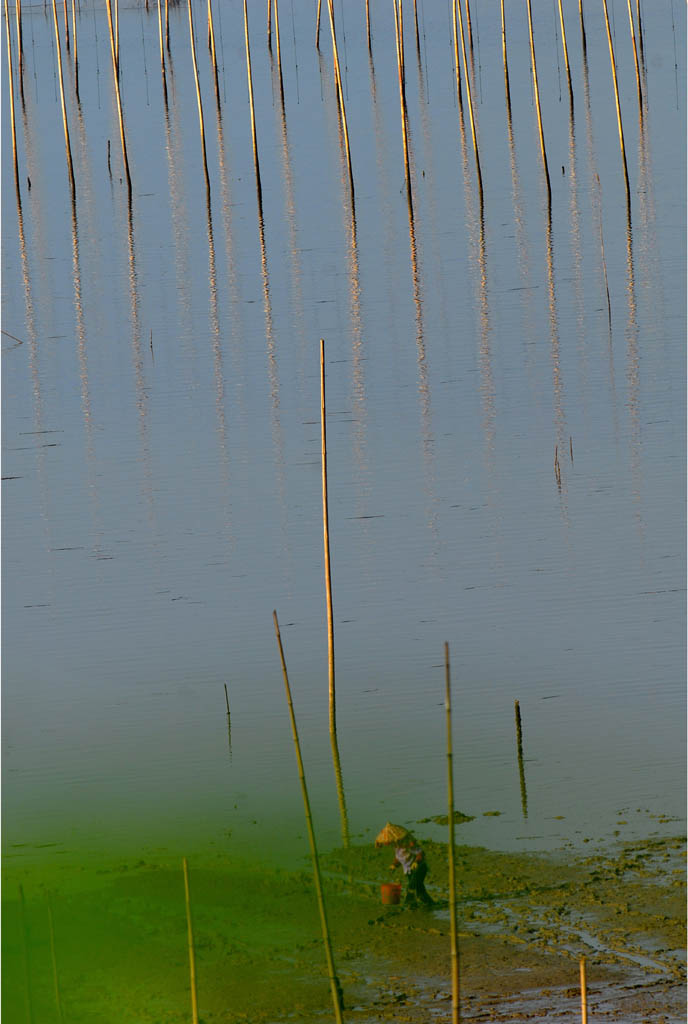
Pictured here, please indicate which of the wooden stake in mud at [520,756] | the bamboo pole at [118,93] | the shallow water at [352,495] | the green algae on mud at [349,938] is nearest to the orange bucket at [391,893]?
the green algae on mud at [349,938]

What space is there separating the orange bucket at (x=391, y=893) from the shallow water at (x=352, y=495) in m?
0.68

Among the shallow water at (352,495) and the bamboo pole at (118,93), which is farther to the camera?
the bamboo pole at (118,93)

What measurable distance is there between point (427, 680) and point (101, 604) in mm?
2317

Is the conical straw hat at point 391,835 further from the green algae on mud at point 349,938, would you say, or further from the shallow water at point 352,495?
the shallow water at point 352,495

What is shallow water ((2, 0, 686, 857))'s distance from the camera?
7.00 metres

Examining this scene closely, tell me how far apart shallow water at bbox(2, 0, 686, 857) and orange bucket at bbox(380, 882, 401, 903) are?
2.22 ft

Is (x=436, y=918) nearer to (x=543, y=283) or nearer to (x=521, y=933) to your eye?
(x=521, y=933)

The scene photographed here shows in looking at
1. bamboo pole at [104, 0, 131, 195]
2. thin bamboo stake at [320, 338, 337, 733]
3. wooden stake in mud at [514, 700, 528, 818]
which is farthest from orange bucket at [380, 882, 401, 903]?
bamboo pole at [104, 0, 131, 195]

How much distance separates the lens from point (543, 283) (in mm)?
15719

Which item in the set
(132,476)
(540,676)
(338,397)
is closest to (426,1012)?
(540,676)

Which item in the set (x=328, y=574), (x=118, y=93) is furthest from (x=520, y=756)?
(x=118, y=93)

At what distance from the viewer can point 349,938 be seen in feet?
17.6

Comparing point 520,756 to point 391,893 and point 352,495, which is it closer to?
point 391,893

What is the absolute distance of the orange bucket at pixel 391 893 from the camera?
555 centimetres
